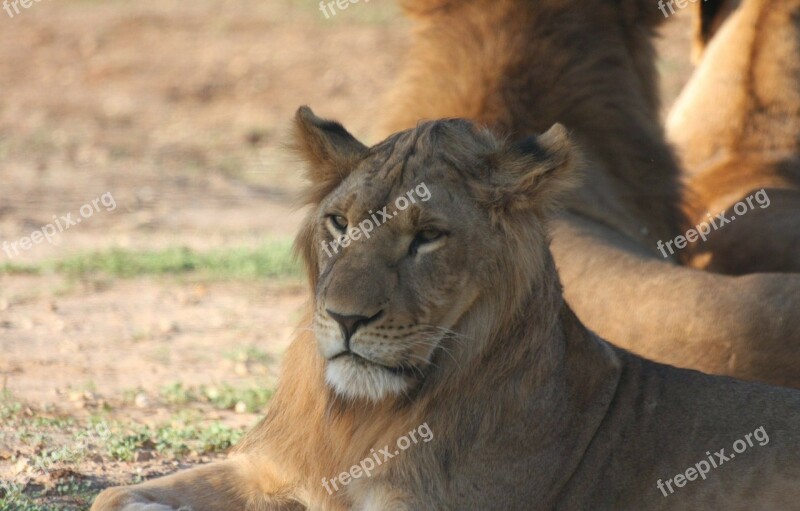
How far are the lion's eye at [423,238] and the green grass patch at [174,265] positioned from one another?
4554 mm

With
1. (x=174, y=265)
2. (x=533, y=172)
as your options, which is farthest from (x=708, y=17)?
(x=533, y=172)

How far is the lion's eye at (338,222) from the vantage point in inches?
146

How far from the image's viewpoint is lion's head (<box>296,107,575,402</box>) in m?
3.51

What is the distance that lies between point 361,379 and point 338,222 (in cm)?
46

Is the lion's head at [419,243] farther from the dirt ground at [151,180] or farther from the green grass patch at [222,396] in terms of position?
the green grass patch at [222,396]

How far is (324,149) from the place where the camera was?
12.9 feet

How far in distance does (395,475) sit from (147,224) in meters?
6.33

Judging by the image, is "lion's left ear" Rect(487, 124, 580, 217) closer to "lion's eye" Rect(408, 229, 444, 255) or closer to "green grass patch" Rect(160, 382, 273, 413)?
"lion's eye" Rect(408, 229, 444, 255)

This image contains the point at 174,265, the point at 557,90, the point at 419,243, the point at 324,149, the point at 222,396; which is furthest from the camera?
the point at 174,265

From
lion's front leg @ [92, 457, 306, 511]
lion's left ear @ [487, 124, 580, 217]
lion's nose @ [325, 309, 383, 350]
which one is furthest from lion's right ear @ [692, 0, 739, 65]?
lion's nose @ [325, 309, 383, 350]

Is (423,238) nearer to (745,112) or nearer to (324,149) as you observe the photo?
(324,149)


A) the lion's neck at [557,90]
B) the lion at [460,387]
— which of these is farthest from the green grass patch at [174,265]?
the lion at [460,387]

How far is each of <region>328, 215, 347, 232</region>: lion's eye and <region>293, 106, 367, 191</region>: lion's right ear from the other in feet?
0.68

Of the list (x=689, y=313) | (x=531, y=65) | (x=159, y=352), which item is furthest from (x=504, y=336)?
(x=159, y=352)
